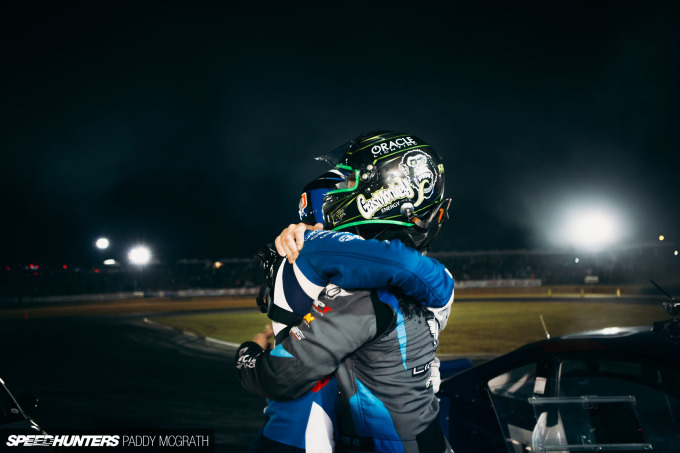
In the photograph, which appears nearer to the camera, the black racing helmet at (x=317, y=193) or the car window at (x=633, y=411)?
the black racing helmet at (x=317, y=193)

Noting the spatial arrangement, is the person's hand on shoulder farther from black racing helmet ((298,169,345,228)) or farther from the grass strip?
the grass strip

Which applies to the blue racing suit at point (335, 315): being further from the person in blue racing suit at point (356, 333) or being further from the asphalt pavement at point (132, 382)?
the asphalt pavement at point (132, 382)

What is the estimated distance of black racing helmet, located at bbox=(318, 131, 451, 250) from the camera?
73.2 inches

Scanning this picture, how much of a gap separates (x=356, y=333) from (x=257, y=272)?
54.5m

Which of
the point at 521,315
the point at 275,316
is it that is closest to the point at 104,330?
the point at 521,315

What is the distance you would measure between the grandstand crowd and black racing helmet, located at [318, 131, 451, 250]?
4206 centimetres

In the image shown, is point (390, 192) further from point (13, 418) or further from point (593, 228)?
point (593, 228)

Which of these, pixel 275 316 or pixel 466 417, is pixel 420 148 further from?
pixel 466 417

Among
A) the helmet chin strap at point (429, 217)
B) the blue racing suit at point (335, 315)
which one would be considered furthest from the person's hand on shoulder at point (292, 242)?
the helmet chin strap at point (429, 217)

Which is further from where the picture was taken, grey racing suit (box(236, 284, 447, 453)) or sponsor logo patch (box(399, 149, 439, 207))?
sponsor logo patch (box(399, 149, 439, 207))

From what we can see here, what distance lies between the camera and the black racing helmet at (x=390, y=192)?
186 centimetres

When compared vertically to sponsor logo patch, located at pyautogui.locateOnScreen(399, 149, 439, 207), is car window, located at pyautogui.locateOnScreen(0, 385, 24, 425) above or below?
below

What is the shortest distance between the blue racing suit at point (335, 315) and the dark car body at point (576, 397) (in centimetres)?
125

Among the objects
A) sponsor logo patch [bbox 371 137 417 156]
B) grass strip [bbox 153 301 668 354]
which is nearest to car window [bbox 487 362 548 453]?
sponsor logo patch [bbox 371 137 417 156]
